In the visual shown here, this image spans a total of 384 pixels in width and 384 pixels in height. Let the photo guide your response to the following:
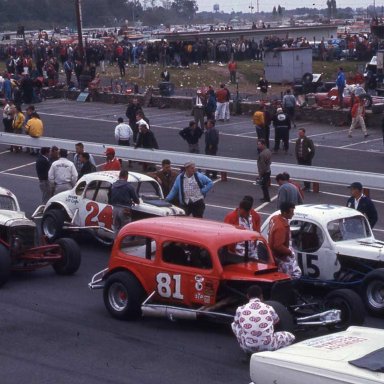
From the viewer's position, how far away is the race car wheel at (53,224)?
59.0ft

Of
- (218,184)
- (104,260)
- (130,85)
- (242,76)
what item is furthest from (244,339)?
(242,76)

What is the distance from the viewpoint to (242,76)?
5725cm

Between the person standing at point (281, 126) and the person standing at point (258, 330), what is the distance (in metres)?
17.9

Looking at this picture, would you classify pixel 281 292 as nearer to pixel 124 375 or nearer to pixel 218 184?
pixel 124 375

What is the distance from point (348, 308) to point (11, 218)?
5.99 metres

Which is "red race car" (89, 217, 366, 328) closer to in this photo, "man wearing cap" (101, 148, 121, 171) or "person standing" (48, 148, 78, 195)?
"person standing" (48, 148, 78, 195)

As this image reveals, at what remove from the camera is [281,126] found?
28.5 m

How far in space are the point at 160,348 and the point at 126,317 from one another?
4.06 feet

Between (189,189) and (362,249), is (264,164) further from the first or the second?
(362,249)

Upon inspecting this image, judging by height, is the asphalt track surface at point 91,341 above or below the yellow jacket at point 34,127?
below

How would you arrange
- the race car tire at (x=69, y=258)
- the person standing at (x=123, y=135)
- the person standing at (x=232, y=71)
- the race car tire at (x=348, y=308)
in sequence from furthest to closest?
the person standing at (x=232, y=71) < the person standing at (x=123, y=135) < the race car tire at (x=69, y=258) < the race car tire at (x=348, y=308)

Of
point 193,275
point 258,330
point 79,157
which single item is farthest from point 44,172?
point 258,330

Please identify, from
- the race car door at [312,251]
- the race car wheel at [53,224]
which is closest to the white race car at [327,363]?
the race car door at [312,251]

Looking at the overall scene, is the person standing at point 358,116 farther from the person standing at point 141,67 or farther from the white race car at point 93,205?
the person standing at point 141,67
